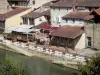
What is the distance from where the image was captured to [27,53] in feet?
150

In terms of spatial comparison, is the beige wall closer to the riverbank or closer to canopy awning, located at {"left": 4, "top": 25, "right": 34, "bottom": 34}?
canopy awning, located at {"left": 4, "top": 25, "right": 34, "bottom": 34}

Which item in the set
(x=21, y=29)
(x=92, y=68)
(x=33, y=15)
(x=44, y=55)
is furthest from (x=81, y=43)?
(x=92, y=68)

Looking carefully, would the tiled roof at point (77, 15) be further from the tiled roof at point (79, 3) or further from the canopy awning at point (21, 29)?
the canopy awning at point (21, 29)

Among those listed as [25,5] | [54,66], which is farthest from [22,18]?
[54,66]

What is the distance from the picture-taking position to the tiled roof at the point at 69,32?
4261cm

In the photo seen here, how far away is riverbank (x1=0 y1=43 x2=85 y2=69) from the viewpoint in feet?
126

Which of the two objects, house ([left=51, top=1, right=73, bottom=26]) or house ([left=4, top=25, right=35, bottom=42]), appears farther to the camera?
house ([left=4, top=25, right=35, bottom=42])

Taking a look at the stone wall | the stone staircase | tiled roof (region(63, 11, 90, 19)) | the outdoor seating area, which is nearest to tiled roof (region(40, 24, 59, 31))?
tiled roof (region(63, 11, 90, 19))

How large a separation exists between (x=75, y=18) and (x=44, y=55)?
26.1 feet

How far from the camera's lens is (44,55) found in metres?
42.8

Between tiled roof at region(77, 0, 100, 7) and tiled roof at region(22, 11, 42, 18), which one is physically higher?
tiled roof at region(77, 0, 100, 7)

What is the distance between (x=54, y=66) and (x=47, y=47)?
6.06 m

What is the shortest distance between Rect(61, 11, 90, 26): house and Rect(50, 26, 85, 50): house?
966mm

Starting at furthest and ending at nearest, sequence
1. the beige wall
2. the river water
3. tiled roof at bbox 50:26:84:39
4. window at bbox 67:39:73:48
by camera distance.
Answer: the beige wall, window at bbox 67:39:73:48, tiled roof at bbox 50:26:84:39, the river water
